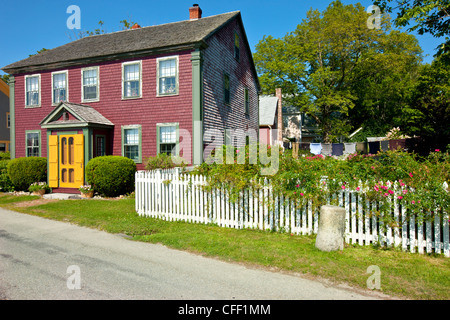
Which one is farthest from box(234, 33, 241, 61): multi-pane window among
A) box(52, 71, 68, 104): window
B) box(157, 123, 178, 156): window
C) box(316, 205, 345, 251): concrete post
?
box(316, 205, 345, 251): concrete post

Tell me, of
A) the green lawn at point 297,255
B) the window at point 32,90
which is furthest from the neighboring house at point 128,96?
the green lawn at point 297,255

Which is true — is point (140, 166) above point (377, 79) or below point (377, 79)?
below

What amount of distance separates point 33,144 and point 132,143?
22.8 ft

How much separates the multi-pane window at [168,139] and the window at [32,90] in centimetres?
863

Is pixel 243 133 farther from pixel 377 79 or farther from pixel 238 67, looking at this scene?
pixel 377 79

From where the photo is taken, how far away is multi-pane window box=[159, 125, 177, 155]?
13891 mm

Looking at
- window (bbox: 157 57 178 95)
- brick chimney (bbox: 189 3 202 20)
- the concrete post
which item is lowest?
the concrete post

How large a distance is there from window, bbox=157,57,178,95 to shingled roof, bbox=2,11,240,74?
1.86 feet

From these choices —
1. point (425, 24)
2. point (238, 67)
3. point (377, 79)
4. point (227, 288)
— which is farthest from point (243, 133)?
point (377, 79)

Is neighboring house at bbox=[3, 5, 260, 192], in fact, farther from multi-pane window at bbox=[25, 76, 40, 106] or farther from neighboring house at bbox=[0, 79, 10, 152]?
neighboring house at bbox=[0, 79, 10, 152]

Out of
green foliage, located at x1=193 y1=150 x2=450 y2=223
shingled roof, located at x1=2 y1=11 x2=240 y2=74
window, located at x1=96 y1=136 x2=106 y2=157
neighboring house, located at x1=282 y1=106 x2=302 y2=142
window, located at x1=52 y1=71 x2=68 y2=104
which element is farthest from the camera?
neighboring house, located at x1=282 y1=106 x2=302 y2=142

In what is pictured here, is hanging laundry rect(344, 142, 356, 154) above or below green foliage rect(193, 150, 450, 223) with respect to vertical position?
above
